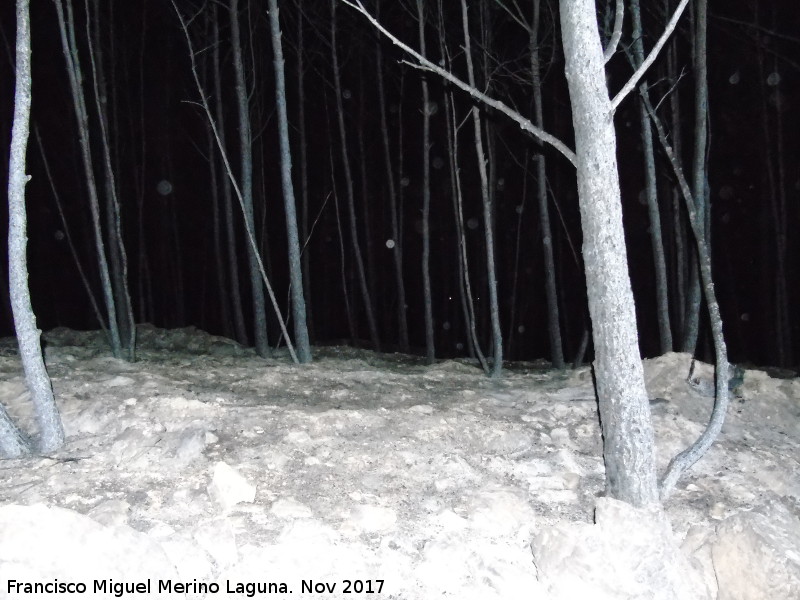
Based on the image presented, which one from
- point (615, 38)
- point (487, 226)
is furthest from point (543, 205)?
point (615, 38)

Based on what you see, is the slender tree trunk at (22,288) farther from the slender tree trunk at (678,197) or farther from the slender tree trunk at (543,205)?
the slender tree trunk at (678,197)

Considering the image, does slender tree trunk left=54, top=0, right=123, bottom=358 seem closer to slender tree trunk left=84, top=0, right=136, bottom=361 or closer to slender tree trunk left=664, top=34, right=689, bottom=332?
slender tree trunk left=84, top=0, right=136, bottom=361

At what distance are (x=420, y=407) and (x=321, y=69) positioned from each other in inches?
562

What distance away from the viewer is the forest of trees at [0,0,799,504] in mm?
4793

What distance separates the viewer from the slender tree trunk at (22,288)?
459cm

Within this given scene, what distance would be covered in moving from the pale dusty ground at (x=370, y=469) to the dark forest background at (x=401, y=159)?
13.7ft

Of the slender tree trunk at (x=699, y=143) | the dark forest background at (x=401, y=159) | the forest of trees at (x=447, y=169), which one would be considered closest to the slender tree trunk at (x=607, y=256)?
the forest of trees at (x=447, y=169)

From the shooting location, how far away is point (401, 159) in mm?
16203

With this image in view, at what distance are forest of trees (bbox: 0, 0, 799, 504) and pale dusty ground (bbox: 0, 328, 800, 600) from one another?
0.62 m

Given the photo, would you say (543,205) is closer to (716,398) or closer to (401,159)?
(716,398)

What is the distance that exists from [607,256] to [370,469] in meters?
2.26

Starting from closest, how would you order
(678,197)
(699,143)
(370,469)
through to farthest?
(370,469)
(699,143)
(678,197)

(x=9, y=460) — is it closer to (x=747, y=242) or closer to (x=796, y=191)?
(x=796, y=191)

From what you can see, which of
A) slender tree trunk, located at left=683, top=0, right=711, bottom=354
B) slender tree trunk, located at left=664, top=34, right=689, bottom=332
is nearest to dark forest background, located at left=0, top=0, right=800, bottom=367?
slender tree trunk, located at left=664, top=34, right=689, bottom=332
